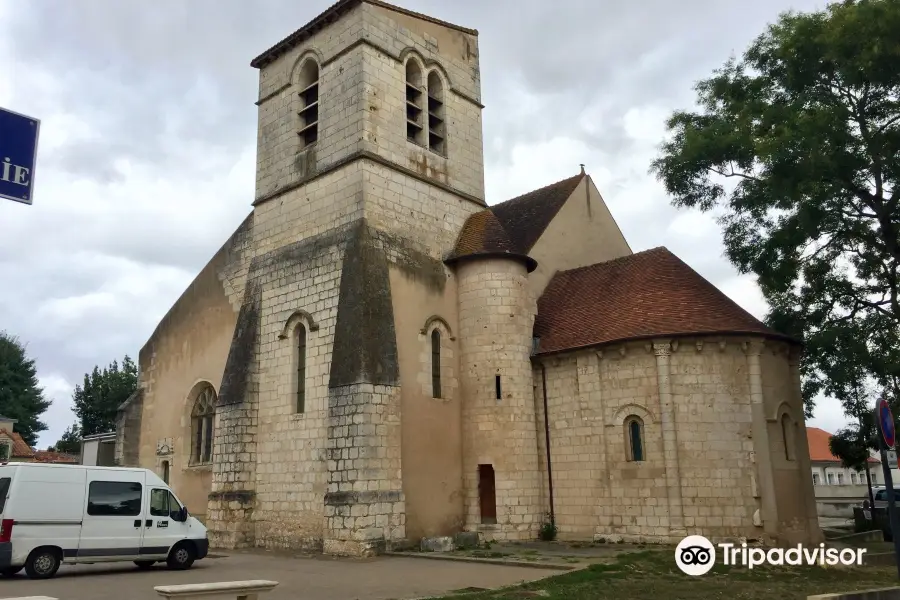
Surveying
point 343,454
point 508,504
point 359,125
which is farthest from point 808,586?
point 359,125

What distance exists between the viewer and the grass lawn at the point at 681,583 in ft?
33.1

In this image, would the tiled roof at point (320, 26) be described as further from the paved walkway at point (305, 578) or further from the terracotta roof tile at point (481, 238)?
the paved walkway at point (305, 578)

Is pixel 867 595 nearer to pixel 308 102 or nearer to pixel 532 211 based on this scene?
pixel 532 211

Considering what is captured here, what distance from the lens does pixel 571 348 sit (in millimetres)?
17750

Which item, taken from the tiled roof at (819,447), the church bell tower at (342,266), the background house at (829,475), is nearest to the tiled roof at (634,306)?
the church bell tower at (342,266)

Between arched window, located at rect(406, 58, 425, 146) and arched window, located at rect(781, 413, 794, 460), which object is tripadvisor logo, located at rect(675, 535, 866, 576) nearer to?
arched window, located at rect(781, 413, 794, 460)

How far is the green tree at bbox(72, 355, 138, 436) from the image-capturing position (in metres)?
45.1

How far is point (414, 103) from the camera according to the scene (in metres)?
20.2

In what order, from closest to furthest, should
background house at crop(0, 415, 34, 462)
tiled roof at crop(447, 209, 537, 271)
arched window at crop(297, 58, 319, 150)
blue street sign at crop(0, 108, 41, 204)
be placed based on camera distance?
blue street sign at crop(0, 108, 41, 204) < tiled roof at crop(447, 209, 537, 271) < arched window at crop(297, 58, 319, 150) < background house at crop(0, 415, 34, 462)

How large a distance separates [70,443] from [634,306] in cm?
4473

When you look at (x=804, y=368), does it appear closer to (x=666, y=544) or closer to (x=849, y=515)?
(x=666, y=544)

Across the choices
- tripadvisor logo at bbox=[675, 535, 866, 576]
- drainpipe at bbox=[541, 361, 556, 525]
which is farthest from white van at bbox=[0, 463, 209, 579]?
tripadvisor logo at bbox=[675, 535, 866, 576]

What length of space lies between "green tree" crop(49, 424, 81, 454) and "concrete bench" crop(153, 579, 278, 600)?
45.5 metres

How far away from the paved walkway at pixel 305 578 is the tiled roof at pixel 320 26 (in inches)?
542
